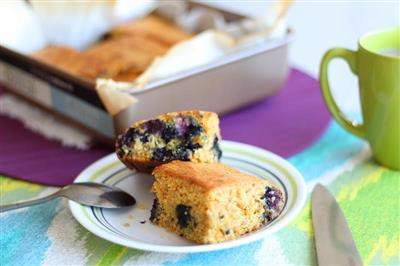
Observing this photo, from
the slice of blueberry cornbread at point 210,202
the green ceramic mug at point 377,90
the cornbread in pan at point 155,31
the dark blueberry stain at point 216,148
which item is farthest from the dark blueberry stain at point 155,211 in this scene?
the cornbread in pan at point 155,31

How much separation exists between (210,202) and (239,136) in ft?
1.15

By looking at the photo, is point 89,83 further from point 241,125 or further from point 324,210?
point 324,210

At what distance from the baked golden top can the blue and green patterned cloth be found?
8cm

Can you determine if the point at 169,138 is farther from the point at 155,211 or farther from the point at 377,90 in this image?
the point at 377,90

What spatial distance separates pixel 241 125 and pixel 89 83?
0.88 ft

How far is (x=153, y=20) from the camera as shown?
1273mm

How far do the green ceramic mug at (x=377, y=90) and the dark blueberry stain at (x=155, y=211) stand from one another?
0.35 meters

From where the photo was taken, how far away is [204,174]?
26.5 inches

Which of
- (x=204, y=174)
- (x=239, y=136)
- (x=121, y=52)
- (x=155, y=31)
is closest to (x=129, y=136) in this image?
(x=204, y=174)

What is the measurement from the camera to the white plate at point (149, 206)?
640 millimetres

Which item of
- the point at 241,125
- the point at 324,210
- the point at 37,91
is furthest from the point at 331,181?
the point at 37,91

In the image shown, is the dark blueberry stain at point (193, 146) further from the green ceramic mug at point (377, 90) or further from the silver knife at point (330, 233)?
the green ceramic mug at point (377, 90)

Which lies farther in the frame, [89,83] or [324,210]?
[89,83]

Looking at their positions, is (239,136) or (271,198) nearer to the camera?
(271,198)
